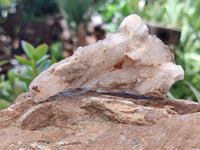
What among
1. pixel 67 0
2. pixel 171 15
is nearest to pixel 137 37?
pixel 171 15

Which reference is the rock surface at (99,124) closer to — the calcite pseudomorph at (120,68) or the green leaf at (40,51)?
the calcite pseudomorph at (120,68)

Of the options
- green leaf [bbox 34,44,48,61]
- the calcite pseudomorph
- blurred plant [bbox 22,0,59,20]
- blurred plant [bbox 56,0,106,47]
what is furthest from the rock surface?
blurred plant [bbox 22,0,59,20]

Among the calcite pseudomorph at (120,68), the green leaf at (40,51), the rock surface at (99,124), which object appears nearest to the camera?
the rock surface at (99,124)

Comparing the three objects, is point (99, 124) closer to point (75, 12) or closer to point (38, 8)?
point (75, 12)

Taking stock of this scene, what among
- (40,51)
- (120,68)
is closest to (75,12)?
(40,51)

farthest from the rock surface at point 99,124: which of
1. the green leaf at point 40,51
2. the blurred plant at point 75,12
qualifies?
the blurred plant at point 75,12

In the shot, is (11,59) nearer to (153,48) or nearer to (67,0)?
(67,0)

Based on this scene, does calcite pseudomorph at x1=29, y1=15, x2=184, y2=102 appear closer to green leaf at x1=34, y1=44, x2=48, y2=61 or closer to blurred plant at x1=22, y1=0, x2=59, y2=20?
green leaf at x1=34, y1=44, x2=48, y2=61
